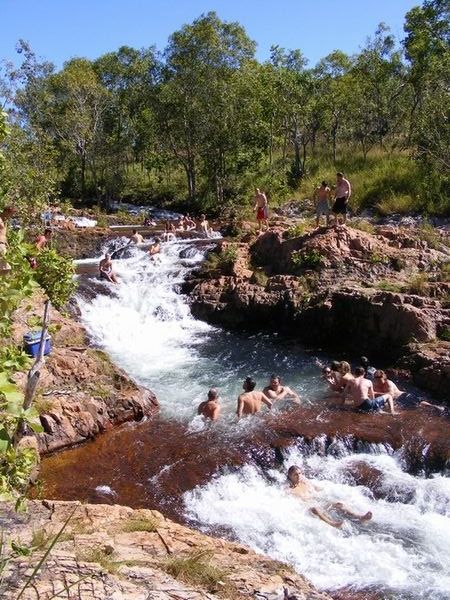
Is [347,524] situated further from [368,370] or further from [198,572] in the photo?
[368,370]

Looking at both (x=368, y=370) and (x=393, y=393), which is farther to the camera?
(x=368, y=370)

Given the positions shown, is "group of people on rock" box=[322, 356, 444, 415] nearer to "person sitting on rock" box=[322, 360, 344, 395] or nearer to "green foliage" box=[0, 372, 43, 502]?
"person sitting on rock" box=[322, 360, 344, 395]

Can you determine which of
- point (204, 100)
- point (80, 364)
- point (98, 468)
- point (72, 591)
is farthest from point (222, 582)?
point (204, 100)

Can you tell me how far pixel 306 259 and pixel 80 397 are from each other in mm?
7788

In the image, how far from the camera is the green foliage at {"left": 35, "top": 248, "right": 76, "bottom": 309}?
5.62 m

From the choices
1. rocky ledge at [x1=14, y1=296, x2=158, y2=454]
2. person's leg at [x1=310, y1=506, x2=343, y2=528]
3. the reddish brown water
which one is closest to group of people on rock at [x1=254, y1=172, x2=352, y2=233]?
the reddish brown water

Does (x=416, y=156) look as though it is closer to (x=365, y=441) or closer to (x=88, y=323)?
(x=88, y=323)

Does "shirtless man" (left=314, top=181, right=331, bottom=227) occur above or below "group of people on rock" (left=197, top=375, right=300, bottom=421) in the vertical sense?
above

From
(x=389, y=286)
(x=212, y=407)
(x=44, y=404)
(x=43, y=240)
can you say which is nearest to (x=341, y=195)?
(x=389, y=286)

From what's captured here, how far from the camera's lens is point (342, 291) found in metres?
14.5

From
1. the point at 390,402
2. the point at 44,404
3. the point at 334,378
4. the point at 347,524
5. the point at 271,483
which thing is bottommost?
the point at 347,524

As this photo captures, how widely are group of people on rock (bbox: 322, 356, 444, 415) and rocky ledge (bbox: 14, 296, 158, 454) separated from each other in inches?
139

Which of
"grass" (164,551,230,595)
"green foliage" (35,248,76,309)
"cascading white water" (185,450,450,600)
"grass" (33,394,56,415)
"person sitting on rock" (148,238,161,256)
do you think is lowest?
"cascading white water" (185,450,450,600)

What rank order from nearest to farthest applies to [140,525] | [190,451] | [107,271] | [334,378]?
[140,525]
[190,451]
[334,378]
[107,271]
